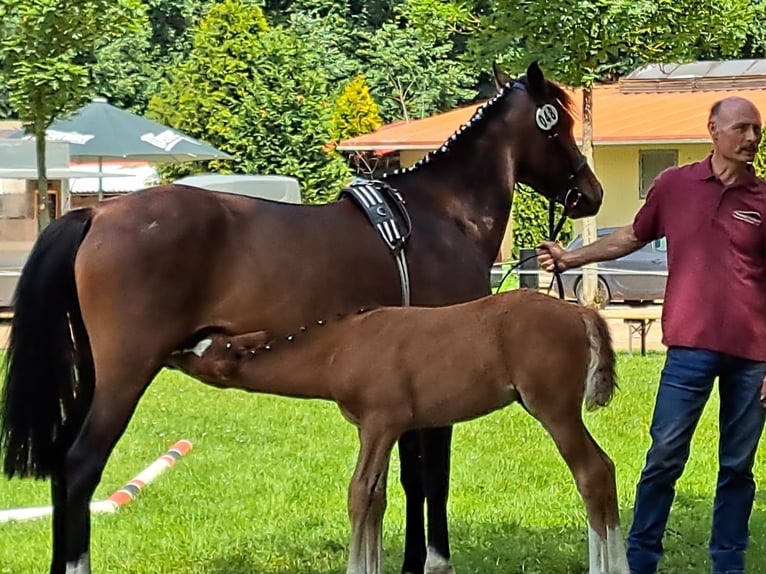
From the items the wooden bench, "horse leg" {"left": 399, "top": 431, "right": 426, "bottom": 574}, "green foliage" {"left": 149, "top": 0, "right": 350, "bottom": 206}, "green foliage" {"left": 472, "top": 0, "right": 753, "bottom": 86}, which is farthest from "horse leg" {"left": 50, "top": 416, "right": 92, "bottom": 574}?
"green foliage" {"left": 149, "top": 0, "right": 350, "bottom": 206}

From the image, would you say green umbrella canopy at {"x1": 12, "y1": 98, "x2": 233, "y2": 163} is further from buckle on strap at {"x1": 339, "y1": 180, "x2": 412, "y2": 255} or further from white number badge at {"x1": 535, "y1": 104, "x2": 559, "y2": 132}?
buckle on strap at {"x1": 339, "y1": 180, "x2": 412, "y2": 255}

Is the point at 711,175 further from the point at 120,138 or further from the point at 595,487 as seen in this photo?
the point at 120,138

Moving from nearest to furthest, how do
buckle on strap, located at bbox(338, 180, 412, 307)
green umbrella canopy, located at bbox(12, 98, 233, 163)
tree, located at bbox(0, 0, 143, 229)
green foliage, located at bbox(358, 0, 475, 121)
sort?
buckle on strap, located at bbox(338, 180, 412, 307), tree, located at bbox(0, 0, 143, 229), green umbrella canopy, located at bbox(12, 98, 233, 163), green foliage, located at bbox(358, 0, 475, 121)

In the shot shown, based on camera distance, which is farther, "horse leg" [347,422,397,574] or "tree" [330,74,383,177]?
"tree" [330,74,383,177]

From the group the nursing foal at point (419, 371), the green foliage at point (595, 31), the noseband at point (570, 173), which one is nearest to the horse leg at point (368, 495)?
the nursing foal at point (419, 371)

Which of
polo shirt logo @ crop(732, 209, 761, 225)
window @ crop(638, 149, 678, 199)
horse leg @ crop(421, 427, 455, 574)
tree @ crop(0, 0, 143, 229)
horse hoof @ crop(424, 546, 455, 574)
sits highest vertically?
tree @ crop(0, 0, 143, 229)

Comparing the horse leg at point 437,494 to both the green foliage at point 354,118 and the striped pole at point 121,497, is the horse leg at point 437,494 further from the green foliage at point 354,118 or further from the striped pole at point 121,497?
the green foliage at point 354,118

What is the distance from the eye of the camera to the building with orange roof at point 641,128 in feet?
91.5

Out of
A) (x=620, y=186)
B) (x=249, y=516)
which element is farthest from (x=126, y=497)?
(x=620, y=186)

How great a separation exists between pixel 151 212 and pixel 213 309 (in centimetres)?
51

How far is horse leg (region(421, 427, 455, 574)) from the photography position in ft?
19.3

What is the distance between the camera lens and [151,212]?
17.6ft

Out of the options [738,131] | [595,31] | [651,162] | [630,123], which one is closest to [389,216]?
[738,131]

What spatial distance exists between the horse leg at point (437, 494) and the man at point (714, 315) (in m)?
0.94
